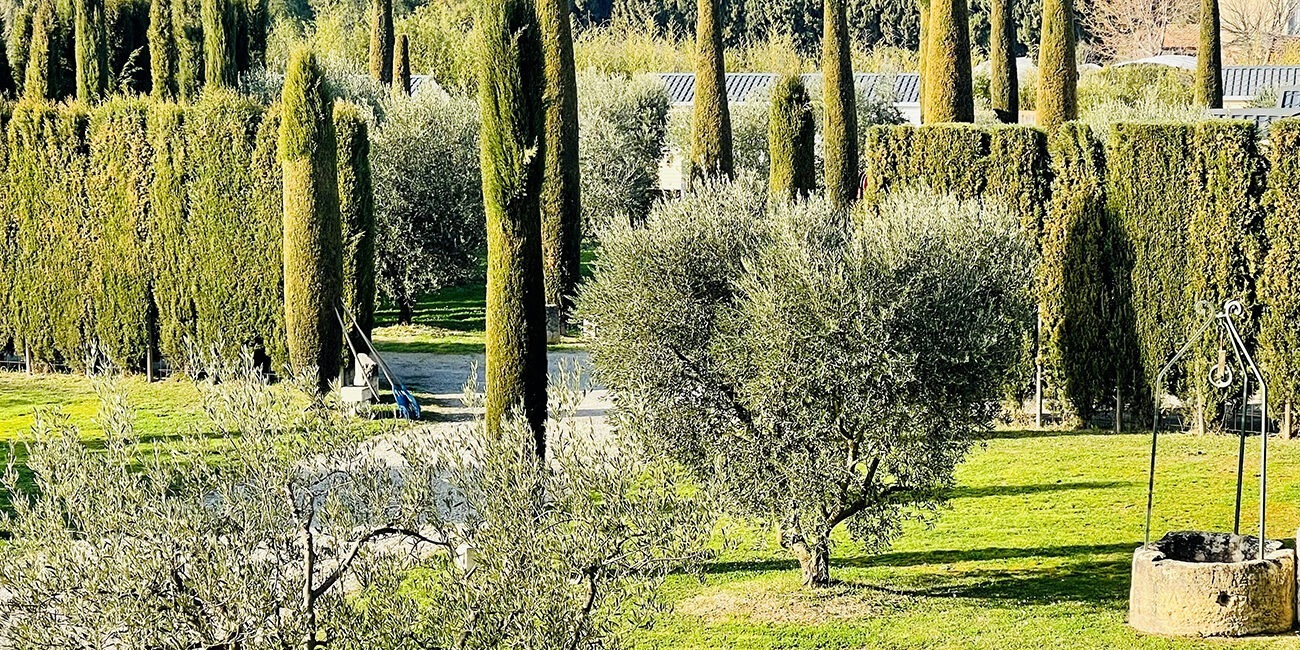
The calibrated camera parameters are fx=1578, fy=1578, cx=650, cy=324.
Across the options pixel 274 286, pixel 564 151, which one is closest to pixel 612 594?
pixel 274 286

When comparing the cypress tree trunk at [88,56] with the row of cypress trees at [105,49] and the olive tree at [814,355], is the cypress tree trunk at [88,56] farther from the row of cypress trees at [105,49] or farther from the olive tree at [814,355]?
the olive tree at [814,355]

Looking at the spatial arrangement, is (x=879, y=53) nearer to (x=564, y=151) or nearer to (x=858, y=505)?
(x=564, y=151)

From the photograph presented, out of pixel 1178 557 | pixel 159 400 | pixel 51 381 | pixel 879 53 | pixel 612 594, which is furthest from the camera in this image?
pixel 879 53

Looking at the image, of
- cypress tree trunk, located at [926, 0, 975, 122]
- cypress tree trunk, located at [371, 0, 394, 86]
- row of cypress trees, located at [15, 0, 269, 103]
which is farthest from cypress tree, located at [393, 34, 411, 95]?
cypress tree trunk, located at [926, 0, 975, 122]

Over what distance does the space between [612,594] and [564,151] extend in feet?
46.1

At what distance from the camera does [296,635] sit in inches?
224

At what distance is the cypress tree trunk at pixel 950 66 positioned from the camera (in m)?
19.0

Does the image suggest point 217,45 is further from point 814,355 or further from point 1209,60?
point 1209,60

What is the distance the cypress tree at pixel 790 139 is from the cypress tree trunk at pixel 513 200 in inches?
359

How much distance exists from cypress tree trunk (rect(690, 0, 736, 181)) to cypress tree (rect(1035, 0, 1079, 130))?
4.74 metres

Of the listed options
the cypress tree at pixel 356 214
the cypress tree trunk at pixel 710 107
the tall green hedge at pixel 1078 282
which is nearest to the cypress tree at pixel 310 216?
the cypress tree at pixel 356 214

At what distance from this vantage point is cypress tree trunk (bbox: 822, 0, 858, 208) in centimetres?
2283

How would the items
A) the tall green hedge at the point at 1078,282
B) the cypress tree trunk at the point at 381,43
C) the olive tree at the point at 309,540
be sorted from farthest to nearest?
the cypress tree trunk at the point at 381,43 < the tall green hedge at the point at 1078,282 < the olive tree at the point at 309,540

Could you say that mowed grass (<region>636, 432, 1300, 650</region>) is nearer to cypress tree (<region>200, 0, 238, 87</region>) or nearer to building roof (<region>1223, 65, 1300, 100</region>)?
cypress tree (<region>200, 0, 238, 87</region>)
